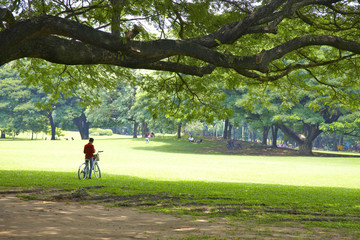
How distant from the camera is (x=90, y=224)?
8.00 m

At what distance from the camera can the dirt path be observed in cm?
700

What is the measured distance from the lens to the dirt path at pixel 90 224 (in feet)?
23.0

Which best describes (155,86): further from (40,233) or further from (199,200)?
(40,233)

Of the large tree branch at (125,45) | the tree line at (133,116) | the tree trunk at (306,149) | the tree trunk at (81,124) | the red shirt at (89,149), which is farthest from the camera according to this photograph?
the tree trunk at (81,124)

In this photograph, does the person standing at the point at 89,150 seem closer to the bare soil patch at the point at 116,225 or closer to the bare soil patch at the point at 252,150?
the bare soil patch at the point at 116,225

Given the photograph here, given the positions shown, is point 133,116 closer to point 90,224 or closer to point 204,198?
point 204,198

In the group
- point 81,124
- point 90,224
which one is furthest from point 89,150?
point 81,124

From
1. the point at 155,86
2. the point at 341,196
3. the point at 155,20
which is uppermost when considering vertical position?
the point at 155,20

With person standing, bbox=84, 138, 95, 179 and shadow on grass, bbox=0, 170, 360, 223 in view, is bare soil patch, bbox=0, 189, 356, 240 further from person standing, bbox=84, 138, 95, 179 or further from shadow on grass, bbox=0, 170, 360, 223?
person standing, bbox=84, 138, 95, 179

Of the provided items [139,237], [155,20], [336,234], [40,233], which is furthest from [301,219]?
[155,20]

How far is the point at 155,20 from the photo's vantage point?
11.6 m

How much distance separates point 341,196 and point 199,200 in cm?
576

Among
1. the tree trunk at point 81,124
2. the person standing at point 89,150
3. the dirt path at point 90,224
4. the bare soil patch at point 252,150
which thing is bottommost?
the dirt path at point 90,224

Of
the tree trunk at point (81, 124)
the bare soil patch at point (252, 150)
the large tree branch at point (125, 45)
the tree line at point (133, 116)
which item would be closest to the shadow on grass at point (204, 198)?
the large tree branch at point (125, 45)
